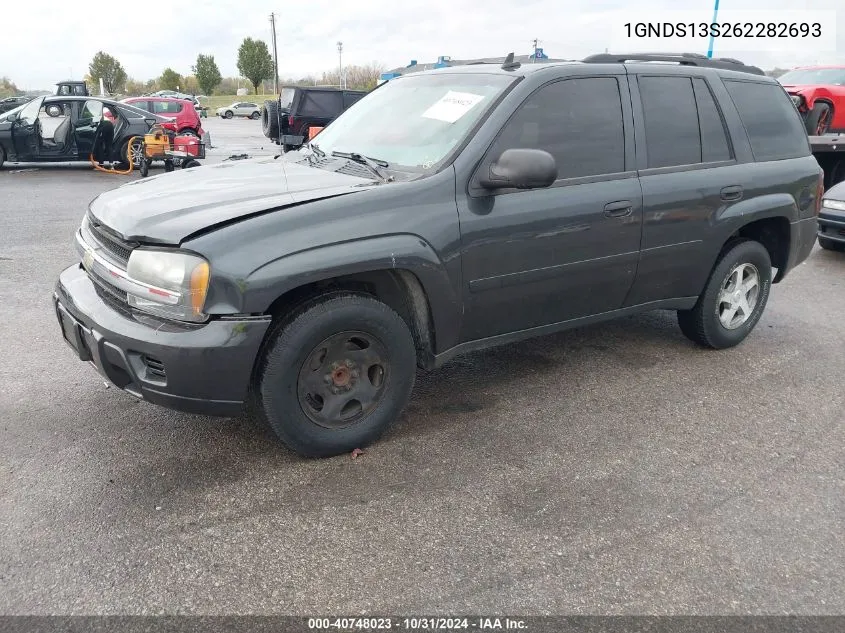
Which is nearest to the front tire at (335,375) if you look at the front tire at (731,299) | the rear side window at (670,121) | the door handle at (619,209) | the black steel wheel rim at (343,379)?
the black steel wheel rim at (343,379)

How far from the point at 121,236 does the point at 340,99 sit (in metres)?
14.0

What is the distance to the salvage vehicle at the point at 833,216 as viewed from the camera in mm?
7750

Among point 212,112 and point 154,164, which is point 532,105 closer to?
point 154,164

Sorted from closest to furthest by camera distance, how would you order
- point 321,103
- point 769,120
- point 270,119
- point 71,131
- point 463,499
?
point 463,499 < point 769,120 < point 270,119 < point 71,131 < point 321,103

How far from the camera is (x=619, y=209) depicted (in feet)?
12.4

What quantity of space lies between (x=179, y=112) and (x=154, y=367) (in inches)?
798

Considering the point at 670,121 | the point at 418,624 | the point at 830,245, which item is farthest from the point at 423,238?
the point at 830,245

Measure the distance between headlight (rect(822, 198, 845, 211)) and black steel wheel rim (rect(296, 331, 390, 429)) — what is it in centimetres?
680

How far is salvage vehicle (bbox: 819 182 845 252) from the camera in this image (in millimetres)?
7750

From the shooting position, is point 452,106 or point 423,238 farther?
point 452,106

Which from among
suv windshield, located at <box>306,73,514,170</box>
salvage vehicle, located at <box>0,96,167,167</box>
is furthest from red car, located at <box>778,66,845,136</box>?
salvage vehicle, located at <box>0,96,167,167</box>

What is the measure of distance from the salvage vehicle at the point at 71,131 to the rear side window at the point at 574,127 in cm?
1228

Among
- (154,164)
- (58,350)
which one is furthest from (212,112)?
(58,350)

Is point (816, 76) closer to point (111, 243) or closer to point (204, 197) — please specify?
point (204, 197)
